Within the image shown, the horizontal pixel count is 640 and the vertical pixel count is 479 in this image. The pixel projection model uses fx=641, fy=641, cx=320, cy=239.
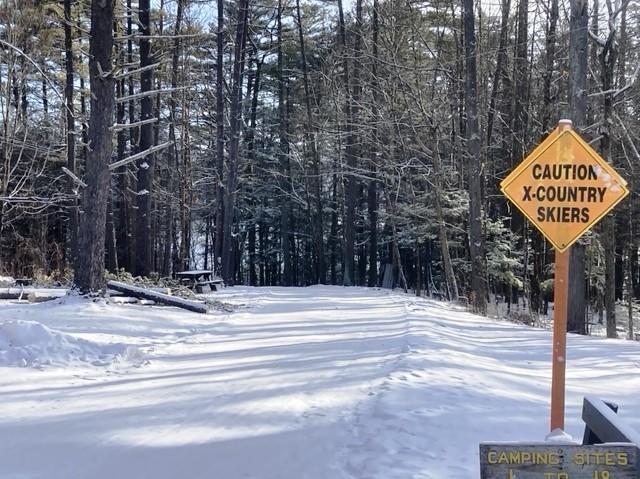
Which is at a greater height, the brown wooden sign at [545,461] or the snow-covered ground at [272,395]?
the brown wooden sign at [545,461]

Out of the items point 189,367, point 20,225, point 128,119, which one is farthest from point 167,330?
point 20,225

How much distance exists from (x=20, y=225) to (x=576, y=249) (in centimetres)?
3120

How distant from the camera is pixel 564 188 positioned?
15.5 feet

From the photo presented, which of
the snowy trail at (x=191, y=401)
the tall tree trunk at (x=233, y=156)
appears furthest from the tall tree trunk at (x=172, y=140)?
the snowy trail at (x=191, y=401)

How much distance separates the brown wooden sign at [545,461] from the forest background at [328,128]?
1093 cm

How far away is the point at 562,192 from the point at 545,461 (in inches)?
88.9

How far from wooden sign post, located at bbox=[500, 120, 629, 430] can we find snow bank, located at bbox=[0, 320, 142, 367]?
567 centimetres

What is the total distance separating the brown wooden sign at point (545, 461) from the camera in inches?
120

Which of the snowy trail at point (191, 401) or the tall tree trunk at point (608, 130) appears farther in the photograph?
the tall tree trunk at point (608, 130)

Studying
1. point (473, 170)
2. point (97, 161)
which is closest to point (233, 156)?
point (473, 170)

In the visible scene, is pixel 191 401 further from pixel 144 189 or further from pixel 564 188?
pixel 144 189

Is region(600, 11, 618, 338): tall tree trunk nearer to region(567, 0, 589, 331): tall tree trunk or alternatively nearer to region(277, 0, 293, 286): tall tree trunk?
region(567, 0, 589, 331): tall tree trunk

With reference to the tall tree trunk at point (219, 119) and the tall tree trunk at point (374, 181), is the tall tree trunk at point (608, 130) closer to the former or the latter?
the tall tree trunk at point (374, 181)

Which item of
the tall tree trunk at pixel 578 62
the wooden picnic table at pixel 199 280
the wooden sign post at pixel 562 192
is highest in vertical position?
the tall tree trunk at pixel 578 62
